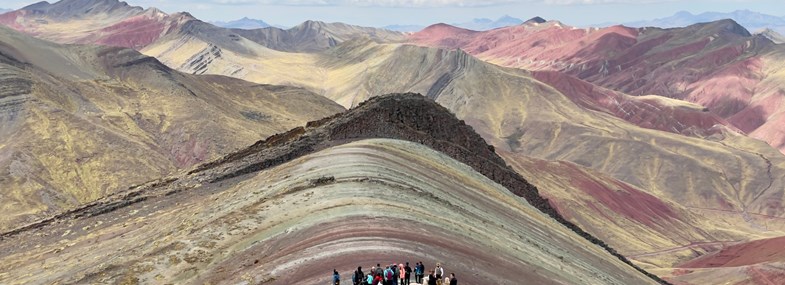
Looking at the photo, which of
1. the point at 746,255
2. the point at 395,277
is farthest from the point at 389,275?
the point at 746,255

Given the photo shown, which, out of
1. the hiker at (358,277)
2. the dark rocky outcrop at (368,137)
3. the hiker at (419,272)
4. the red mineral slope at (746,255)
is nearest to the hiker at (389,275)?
the hiker at (358,277)

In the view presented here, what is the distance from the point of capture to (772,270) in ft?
276

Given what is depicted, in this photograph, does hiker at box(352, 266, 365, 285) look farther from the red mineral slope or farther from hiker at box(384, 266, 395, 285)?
the red mineral slope

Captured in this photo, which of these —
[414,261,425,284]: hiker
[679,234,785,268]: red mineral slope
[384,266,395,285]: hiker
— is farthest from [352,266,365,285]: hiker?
[679,234,785,268]: red mineral slope

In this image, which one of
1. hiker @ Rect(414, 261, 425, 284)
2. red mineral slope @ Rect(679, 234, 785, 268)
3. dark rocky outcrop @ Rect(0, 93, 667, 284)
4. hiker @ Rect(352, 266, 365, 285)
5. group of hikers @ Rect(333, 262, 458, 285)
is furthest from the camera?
red mineral slope @ Rect(679, 234, 785, 268)

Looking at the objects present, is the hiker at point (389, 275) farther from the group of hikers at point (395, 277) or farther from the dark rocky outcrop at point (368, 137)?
the dark rocky outcrop at point (368, 137)

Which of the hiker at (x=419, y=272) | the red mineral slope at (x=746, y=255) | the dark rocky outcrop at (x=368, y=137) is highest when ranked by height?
the dark rocky outcrop at (x=368, y=137)

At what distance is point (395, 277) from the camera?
26.0 meters

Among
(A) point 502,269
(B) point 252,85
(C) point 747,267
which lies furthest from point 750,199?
(A) point 502,269

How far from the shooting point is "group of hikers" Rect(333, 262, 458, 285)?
25625 mm

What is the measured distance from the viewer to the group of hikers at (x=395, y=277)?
84.1 ft

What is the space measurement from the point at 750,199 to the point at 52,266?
18220cm

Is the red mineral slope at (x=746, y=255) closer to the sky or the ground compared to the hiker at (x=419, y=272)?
closer to the ground

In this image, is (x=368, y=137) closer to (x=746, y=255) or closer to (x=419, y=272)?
(x=419, y=272)
